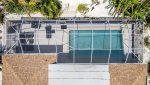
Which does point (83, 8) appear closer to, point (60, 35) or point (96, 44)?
point (60, 35)

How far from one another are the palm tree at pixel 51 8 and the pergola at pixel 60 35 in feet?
1.97

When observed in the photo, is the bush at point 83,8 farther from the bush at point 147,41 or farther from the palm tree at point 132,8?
the bush at point 147,41

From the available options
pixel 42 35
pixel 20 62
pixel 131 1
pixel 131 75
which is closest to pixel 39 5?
pixel 42 35

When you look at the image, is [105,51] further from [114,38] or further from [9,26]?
[9,26]

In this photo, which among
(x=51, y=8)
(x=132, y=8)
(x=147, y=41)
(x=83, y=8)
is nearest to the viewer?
(x=132, y=8)

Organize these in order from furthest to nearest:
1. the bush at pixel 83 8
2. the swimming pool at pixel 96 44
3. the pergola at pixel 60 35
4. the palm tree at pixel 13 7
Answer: the bush at pixel 83 8
the palm tree at pixel 13 7
the swimming pool at pixel 96 44
the pergola at pixel 60 35

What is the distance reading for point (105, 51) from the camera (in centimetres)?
2628

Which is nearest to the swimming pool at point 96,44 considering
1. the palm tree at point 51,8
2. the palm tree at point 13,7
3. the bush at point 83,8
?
the bush at point 83,8

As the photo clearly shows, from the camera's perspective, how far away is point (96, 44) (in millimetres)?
26453

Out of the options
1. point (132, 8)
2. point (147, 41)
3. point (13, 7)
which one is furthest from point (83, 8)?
point (147, 41)

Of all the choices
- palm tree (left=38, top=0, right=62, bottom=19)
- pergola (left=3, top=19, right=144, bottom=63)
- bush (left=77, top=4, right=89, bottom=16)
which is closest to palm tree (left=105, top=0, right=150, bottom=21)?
Result: pergola (left=3, top=19, right=144, bottom=63)

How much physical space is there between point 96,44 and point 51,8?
15.1 feet

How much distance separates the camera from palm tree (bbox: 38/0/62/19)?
86.5 feet

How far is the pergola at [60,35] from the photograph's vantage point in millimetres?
26078
